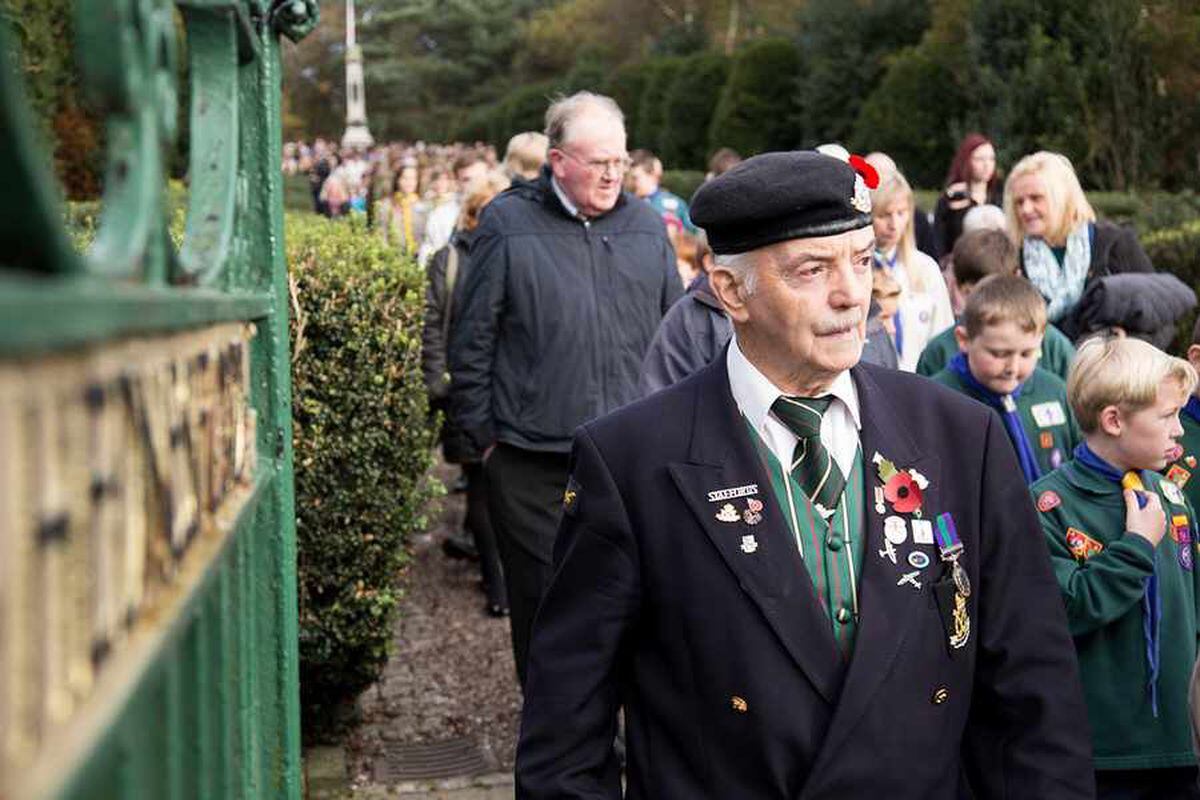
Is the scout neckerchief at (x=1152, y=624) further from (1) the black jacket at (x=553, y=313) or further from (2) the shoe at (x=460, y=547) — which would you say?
(2) the shoe at (x=460, y=547)

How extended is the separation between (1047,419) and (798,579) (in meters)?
2.49

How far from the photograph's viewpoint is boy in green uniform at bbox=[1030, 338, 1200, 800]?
4.20m

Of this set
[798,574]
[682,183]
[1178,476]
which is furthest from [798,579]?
[682,183]

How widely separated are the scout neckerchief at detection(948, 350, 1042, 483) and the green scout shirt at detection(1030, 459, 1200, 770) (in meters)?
0.60

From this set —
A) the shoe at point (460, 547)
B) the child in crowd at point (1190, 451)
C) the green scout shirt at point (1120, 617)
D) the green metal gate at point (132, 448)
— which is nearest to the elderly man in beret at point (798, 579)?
the green metal gate at point (132, 448)

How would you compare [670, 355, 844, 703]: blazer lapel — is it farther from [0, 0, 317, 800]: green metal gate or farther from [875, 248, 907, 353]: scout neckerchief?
[875, 248, 907, 353]: scout neckerchief

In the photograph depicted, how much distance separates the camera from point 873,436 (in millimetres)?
3012

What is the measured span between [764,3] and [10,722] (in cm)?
5082

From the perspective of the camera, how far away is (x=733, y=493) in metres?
2.96

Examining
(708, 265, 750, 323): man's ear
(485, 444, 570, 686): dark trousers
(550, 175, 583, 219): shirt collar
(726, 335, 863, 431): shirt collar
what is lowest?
(485, 444, 570, 686): dark trousers

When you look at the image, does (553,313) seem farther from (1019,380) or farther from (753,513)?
(753,513)

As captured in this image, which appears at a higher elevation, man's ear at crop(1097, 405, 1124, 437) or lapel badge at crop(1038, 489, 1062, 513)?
man's ear at crop(1097, 405, 1124, 437)

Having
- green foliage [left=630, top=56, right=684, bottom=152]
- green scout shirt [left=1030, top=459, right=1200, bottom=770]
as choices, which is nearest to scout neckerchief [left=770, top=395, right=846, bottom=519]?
green scout shirt [left=1030, top=459, right=1200, bottom=770]

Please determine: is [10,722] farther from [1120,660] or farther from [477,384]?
[477,384]
